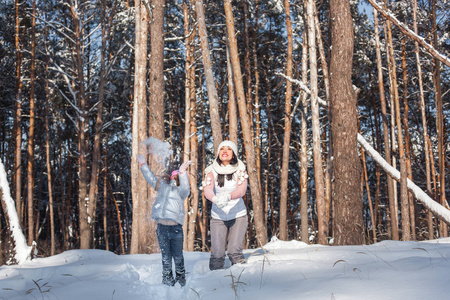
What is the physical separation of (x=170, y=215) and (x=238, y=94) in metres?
6.06

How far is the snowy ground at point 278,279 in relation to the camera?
2504mm

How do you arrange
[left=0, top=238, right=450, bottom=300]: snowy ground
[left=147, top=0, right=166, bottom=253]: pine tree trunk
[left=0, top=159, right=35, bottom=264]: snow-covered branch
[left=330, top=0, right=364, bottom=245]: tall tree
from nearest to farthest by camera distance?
[left=0, top=238, right=450, bottom=300]: snowy ground
[left=0, top=159, right=35, bottom=264]: snow-covered branch
[left=330, top=0, right=364, bottom=245]: tall tree
[left=147, top=0, right=166, bottom=253]: pine tree trunk

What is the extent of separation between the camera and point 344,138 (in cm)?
571

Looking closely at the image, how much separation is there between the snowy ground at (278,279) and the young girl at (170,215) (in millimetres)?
232

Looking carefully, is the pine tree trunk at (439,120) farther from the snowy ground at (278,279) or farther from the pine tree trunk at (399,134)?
the snowy ground at (278,279)

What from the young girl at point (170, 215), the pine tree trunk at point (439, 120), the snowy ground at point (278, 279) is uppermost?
the pine tree trunk at point (439, 120)

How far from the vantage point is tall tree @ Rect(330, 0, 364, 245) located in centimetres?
560

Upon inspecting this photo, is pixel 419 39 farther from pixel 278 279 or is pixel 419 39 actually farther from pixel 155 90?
pixel 155 90

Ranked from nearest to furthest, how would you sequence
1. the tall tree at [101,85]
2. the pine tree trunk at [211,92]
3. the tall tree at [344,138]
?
the tall tree at [344,138], the pine tree trunk at [211,92], the tall tree at [101,85]

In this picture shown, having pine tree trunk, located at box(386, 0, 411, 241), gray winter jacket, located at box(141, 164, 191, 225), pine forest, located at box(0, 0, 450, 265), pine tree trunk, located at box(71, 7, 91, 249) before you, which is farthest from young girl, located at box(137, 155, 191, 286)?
pine tree trunk, located at box(71, 7, 91, 249)

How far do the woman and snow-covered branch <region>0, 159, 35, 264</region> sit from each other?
10.4 ft

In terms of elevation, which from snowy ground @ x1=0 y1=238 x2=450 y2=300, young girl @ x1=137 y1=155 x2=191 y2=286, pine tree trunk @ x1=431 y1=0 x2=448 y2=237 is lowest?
snowy ground @ x1=0 y1=238 x2=450 y2=300

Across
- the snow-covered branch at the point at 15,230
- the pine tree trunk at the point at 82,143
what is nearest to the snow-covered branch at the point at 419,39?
the snow-covered branch at the point at 15,230

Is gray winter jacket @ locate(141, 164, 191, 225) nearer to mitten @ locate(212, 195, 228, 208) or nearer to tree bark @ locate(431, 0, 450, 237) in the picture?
mitten @ locate(212, 195, 228, 208)
